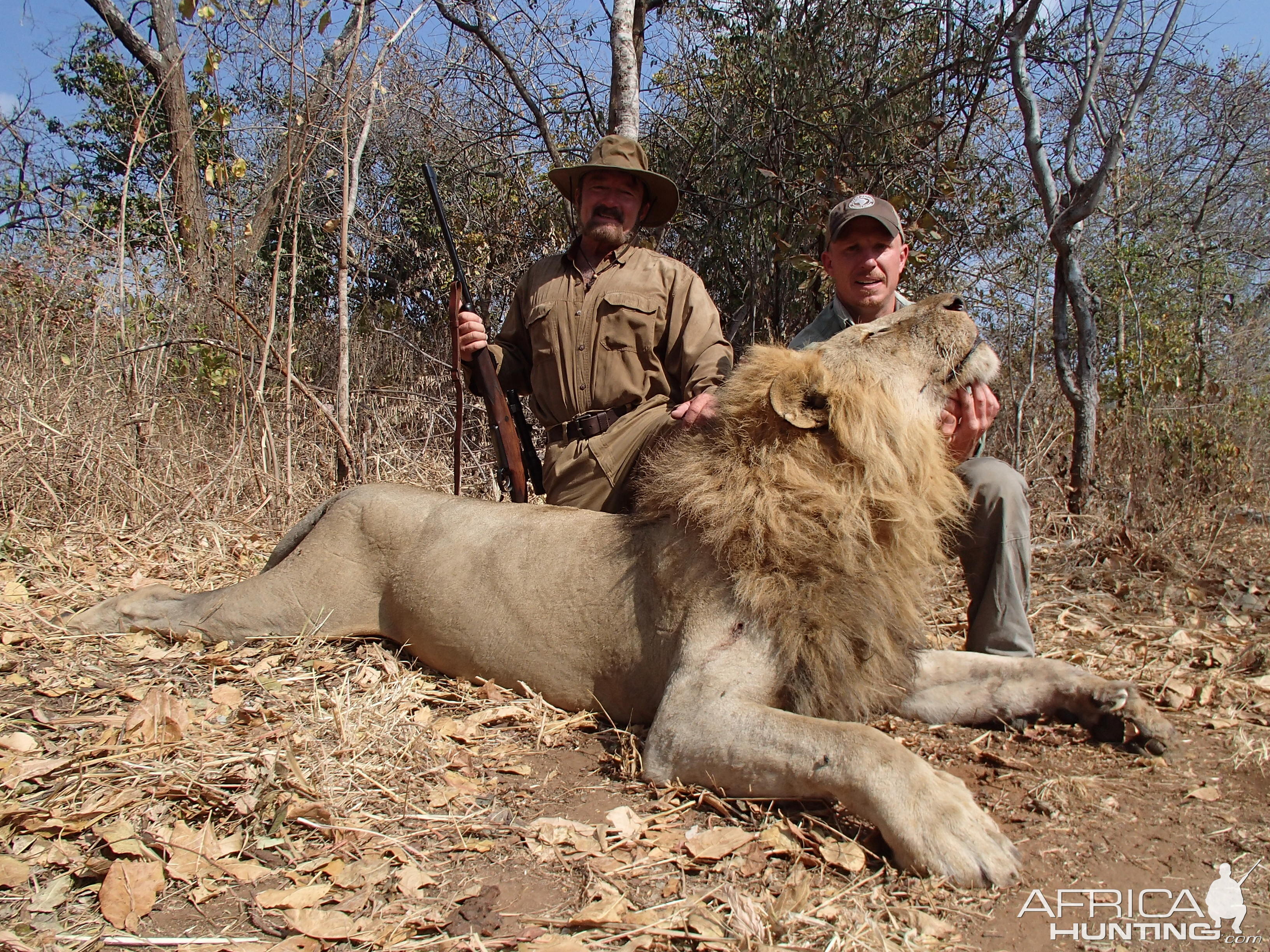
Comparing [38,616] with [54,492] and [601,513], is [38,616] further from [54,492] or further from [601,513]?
[601,513]

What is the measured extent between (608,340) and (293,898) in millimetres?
3200

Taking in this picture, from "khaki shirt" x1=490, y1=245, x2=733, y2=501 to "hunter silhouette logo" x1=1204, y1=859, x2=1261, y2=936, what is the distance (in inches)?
117

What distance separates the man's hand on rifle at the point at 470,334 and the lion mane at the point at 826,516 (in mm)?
1980

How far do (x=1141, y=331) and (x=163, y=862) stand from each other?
32.4 ft

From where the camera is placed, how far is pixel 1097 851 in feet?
7.37

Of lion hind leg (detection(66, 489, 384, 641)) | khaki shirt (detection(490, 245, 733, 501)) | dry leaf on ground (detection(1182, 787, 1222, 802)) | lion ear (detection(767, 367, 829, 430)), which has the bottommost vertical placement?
dry leaf on ground (detection(1182, 787, 1222, 802))

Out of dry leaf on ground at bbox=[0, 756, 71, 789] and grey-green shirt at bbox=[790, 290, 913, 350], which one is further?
grey-green shirt at bbox=[790, 290, 913, 350]

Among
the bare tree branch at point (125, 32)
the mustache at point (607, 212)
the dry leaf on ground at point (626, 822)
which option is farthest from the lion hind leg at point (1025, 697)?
the bare tree branch at point (125, 32)

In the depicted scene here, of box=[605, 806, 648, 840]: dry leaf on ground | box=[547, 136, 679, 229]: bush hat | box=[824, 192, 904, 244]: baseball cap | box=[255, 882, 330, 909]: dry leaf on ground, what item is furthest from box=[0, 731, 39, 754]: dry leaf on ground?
box=[824, 192, 904, 244]: baseball cap

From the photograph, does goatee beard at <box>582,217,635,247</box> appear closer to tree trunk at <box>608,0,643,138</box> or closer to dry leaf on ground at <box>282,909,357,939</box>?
tree trunk at <box>608,0,643,138</box>

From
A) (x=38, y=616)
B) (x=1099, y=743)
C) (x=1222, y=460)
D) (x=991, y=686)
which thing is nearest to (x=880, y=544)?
(x=991, y=686)

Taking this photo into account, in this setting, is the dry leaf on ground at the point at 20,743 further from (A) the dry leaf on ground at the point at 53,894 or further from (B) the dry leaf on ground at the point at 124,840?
(A) the dry leaf on ground at the point at 53,894

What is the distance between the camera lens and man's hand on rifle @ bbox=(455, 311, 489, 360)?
15.1 feet

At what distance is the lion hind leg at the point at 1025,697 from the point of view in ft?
9.34
